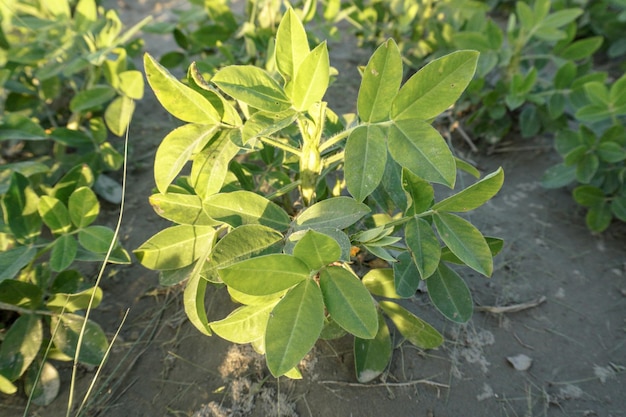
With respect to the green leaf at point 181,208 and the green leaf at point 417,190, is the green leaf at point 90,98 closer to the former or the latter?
the green leaf at point 181,208

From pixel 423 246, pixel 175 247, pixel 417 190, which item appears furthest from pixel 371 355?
pixel 175 247

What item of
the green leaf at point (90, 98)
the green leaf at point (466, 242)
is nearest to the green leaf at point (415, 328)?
the green leaf at point (466, 242)

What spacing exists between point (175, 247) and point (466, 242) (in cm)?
68

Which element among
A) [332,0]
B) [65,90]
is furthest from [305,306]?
[65,90]

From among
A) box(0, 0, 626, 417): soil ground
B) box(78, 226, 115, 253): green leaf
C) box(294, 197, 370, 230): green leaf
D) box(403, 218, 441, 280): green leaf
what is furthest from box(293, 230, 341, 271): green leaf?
box(78, 226, 115, 253): green leaf

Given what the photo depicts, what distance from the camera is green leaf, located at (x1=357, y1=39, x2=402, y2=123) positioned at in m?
0.99

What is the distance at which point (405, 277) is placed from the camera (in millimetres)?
1134

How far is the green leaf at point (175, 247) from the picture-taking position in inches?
45.4

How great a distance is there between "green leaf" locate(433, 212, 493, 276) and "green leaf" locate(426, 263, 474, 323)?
161 millimetres

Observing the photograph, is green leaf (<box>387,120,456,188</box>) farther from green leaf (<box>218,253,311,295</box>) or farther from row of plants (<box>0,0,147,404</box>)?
row of plants (<box>0,0,147,404</box>)

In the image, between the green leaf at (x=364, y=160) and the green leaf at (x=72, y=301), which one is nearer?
the green leaf at (x=364, y=160)

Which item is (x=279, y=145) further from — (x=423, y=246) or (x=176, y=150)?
(x=423, y=246)

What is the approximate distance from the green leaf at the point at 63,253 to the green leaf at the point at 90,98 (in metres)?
0.73

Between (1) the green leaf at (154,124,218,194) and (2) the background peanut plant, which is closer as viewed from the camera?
(2) the background peanut plant
